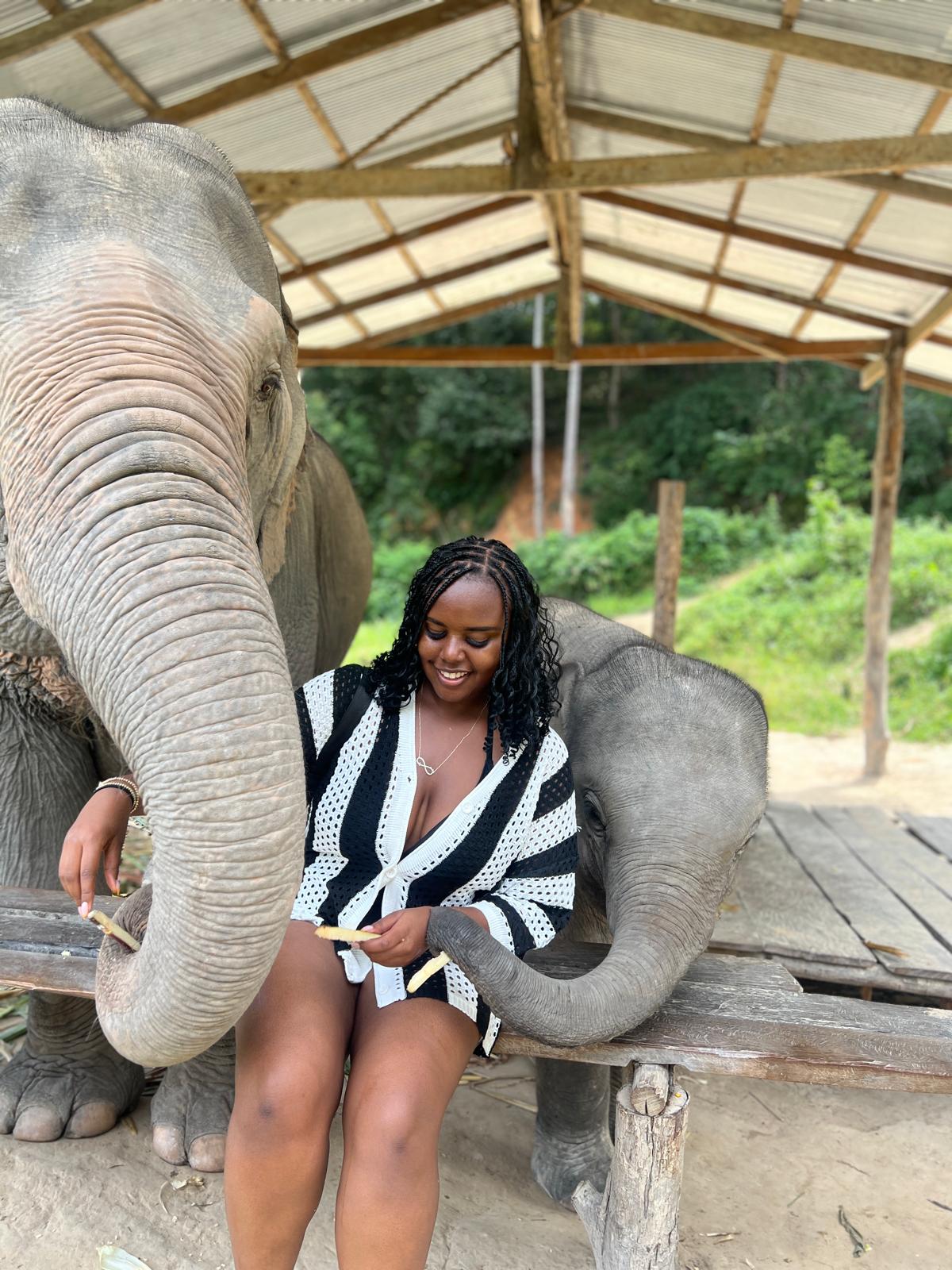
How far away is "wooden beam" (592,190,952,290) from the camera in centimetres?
689

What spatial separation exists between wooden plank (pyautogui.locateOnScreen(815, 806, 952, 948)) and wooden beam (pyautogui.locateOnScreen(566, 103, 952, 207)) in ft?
10.6

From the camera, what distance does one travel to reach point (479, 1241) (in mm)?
2482

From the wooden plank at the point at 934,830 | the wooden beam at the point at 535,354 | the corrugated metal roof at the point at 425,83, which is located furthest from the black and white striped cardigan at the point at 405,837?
the wooden beam at the point at 535,354

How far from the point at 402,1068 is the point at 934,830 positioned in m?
4.08

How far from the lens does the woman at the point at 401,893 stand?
5.83 ft

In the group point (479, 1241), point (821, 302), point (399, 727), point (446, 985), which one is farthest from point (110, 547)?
point (821, 302)

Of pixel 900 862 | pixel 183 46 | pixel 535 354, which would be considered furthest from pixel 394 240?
pixel 900 862

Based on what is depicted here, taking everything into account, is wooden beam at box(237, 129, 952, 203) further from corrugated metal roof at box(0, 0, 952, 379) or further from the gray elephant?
the gray elephant

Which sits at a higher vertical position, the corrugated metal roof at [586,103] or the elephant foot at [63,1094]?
the corrugated metal roof at [586,103]

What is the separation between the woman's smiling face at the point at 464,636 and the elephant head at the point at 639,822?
19.3 inches

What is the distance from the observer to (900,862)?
15.2 feet

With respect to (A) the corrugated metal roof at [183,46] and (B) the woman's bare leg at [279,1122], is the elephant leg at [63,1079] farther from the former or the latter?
(A) the corrugated metal roof at [183,46]

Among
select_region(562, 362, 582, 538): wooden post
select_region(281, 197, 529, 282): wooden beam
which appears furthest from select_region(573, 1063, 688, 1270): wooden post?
select_region(562, 362, 582, 538): wooden post

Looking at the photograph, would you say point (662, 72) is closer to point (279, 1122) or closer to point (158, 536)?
point (158, 536)
